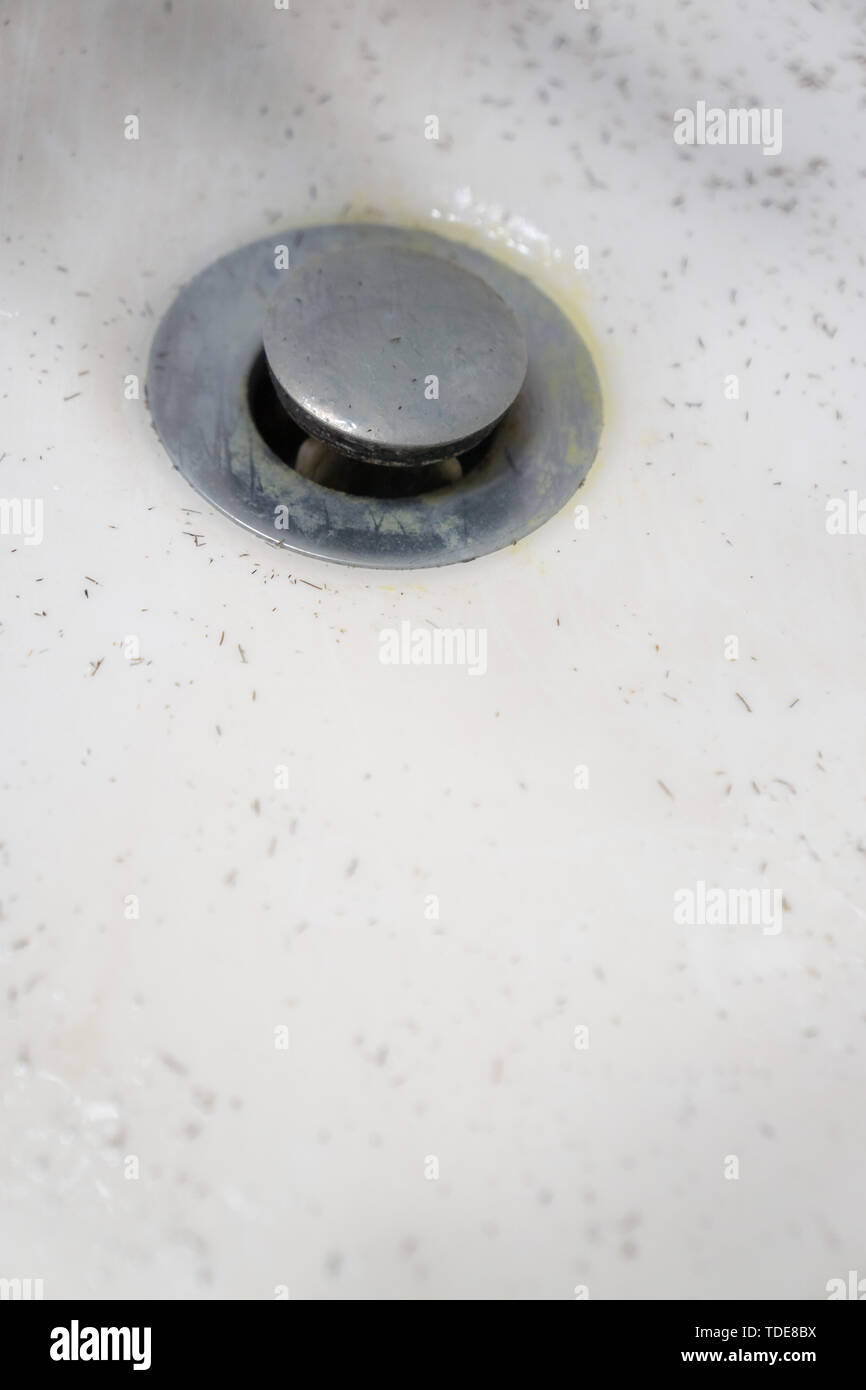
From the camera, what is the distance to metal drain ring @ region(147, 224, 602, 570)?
0.48 metres

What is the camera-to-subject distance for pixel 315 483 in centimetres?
50

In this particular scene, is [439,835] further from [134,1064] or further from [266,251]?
[266,251]

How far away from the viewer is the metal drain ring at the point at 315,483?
48 cm

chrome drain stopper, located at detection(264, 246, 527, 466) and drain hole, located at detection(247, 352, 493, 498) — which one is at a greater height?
chrome drain stopper, located at detection(264, 246, 527, 466)

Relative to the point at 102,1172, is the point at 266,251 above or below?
above

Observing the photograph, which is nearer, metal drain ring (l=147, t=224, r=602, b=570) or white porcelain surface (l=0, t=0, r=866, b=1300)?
white porcelain surface (l=0, t=0, r=866, b=1300)

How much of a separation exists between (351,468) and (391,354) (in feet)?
0.17

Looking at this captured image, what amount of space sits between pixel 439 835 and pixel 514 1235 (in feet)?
0.44

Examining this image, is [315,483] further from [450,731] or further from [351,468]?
[450,731]

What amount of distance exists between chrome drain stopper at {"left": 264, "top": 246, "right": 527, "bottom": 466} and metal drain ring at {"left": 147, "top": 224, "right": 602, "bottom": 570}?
3 cm

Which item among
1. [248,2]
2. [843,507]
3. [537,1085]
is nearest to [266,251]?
[248,2]

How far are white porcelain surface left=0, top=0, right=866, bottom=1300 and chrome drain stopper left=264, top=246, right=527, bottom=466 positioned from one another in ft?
0.19

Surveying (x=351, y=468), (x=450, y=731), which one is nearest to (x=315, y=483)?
(x=351, y=468)

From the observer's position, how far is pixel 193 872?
1.22 feet
